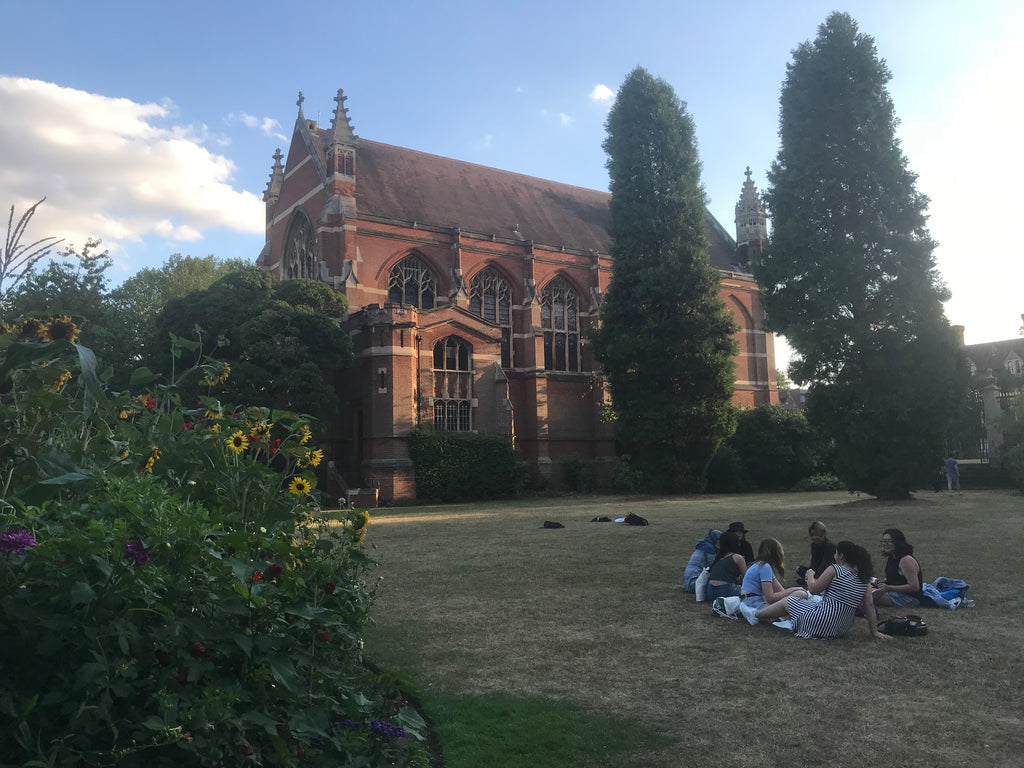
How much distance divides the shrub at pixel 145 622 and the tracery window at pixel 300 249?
3143 centimetres

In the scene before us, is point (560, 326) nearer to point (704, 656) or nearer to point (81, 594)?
point (704, 656)

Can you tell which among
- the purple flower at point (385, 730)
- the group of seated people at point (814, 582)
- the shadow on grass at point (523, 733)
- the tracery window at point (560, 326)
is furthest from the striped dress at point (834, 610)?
the tracery window at point (560, 326)

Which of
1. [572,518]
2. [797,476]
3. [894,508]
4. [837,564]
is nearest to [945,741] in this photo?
[837,564]

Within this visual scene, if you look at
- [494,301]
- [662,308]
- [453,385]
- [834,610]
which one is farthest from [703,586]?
[494,301]

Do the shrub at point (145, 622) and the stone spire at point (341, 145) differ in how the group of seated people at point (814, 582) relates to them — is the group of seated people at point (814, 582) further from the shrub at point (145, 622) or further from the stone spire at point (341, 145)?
the stone spire at point (341, 145)

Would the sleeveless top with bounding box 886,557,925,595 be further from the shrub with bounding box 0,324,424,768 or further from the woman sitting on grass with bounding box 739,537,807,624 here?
the shrub with bounding box 0,324,424,768

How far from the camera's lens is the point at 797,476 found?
35312mm

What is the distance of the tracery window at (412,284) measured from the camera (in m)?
34.3

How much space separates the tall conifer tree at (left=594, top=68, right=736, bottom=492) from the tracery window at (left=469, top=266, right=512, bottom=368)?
7161 mm

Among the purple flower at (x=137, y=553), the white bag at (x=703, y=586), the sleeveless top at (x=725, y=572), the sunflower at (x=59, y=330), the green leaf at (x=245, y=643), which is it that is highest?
the sunflower at (x=59, y=330)

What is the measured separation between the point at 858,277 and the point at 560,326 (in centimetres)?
1930

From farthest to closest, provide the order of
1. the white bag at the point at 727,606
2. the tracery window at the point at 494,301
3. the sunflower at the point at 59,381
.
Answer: the tracery window at the point at 494,301 < the white bag at the point at 727,606 < the sunflower at the point at 59,381

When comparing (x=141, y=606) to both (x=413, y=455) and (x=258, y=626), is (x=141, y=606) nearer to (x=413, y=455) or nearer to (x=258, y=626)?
(x=258, y=626)

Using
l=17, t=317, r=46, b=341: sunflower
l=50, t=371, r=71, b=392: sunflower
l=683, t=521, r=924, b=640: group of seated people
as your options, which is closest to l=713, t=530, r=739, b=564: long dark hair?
l=683, t=521, r=924, b=640: group of seated people
